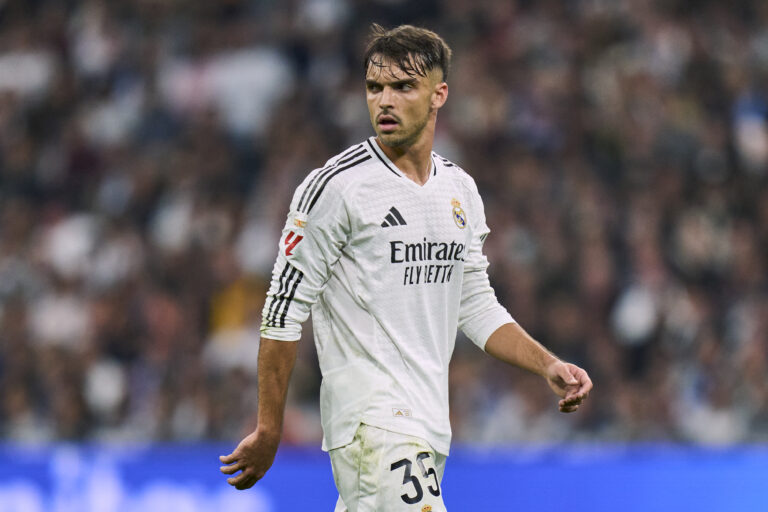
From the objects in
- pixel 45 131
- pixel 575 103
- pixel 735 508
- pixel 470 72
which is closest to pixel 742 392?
pixel 735 508

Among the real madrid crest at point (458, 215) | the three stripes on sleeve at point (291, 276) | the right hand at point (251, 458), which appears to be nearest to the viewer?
the right hand at point (251, 458)

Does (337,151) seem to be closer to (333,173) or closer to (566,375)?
(333,173)

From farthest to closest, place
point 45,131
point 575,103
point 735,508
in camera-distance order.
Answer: point 45,131 → point 575,103 → point 735,508

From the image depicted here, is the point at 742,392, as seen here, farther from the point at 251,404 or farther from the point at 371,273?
the point at 371,273

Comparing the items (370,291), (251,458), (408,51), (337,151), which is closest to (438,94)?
(408,51)

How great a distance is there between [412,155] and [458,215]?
27cm

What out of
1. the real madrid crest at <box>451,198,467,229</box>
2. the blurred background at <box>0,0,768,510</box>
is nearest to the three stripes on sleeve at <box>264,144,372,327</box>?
the real madrid crest at <box>451,198,467,229</box>

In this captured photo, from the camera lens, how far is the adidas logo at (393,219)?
4.07 metres

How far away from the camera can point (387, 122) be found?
161 inches

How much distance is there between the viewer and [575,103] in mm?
10555

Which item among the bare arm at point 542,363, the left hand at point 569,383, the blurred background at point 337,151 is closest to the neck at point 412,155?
the bare arm at point 542,363

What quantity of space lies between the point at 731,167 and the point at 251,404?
421 cm

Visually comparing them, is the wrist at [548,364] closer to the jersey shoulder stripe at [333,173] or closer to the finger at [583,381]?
the finger at [583,381]

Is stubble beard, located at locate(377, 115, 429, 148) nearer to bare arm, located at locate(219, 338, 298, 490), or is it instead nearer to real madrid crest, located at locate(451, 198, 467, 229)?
real madrid crest, located at locate(451, 198, 467, 229)
